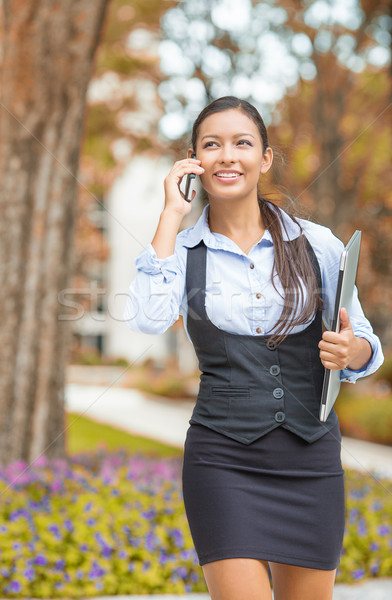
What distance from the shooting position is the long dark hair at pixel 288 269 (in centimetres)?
207

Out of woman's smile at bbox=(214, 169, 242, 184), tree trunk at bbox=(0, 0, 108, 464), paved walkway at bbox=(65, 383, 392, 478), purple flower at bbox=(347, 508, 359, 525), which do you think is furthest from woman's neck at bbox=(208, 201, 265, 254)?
paved walkway at bbox=(65, 383, 392, 478)

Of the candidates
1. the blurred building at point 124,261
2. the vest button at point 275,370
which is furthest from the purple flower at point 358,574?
the blurred building at point 124,261

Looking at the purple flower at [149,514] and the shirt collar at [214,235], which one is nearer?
the shirt collar at [214,235]

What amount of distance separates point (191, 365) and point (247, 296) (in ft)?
80.1

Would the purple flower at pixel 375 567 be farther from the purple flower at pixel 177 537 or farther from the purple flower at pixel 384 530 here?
the purple flower at pixel 177 537

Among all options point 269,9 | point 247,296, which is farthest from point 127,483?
point 269,9

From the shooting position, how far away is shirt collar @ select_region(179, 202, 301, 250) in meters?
2.15

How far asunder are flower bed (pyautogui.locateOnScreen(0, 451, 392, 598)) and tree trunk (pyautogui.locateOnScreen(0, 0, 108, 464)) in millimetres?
536

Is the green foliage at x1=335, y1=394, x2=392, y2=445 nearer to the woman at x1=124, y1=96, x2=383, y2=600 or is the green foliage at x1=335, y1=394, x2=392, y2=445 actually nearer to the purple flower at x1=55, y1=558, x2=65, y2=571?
the purple flower at x1=55, y1=558, x2=65, y2=571

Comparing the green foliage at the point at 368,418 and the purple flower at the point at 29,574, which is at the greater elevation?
the purple flower at the point at 29,574

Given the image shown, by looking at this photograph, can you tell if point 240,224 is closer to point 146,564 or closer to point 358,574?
point 146,564

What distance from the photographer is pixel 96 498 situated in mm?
4371

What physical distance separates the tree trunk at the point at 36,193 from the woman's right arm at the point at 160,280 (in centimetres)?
332

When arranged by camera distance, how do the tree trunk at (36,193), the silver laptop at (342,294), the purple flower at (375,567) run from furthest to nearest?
the tree trunk at (36,193), the purple flower at (375,567), the silver laptop at (342,294)
